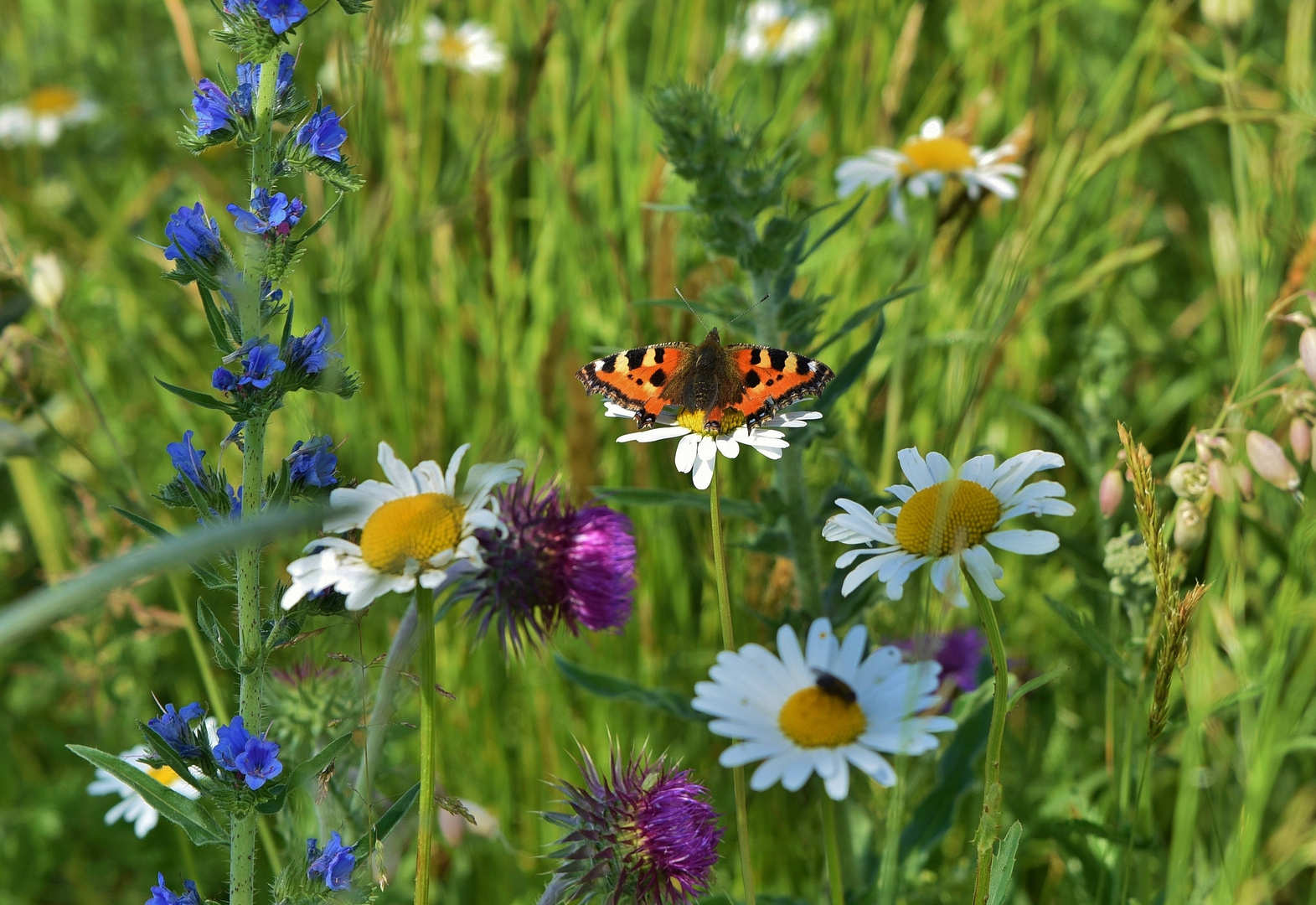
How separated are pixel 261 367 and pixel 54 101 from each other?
3899 millimetres

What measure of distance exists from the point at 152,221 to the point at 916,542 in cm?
347

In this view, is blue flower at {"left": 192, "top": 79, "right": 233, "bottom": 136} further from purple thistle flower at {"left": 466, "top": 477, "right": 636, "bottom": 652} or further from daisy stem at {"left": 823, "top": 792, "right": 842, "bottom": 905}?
daisy stem at {"left": 823, "top": 792, "right": 842, "bottom": 905}

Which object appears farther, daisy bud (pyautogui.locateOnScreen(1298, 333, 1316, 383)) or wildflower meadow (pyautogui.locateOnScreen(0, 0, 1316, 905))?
daisy bud (pyautogui.locateOnScreen(1298, 333, 1316, 383))

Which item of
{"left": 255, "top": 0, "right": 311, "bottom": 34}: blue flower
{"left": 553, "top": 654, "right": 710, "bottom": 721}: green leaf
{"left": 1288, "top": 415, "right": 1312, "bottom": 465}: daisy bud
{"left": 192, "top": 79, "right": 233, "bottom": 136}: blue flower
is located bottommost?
{"left": 553, "top": 654, "right": 710, "bottom": 721}: green leaf

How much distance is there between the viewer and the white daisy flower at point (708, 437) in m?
1.50

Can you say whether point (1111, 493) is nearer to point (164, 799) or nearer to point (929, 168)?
point (929, 168)

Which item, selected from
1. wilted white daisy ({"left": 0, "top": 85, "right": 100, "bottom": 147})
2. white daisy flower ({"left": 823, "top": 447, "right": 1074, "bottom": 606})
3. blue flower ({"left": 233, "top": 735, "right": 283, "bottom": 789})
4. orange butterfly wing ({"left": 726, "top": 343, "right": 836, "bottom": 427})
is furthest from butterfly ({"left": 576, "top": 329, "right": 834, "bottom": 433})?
wilted white daisy ({"left": 0, "top": 85, "right": 100, "bottom": 147})

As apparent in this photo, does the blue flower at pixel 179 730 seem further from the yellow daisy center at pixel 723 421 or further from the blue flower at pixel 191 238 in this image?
the yellow daisy center at pixel 723 421

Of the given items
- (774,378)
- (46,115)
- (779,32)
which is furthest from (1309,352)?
(46,115)

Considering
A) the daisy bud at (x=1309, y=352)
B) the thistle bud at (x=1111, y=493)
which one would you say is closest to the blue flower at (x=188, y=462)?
the thistle bud at (x=1111, y=493)

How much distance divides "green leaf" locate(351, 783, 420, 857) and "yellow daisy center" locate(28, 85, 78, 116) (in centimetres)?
397

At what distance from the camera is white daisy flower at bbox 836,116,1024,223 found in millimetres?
2512

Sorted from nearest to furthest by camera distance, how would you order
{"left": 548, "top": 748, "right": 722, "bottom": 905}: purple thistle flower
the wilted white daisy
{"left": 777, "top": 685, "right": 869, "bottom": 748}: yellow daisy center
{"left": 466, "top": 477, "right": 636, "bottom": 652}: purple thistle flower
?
1. {"left": 777, "top": 685, "right": 869, "bottom": 748}: yellow daisy center
2. {"left": 548, "top": 748, "right": 722, "bottom": 905}: purple thistle flower
3. {"left": 466, "top": 477, "right": 636, "bottom": 652}: purple thistle flower
4. the wilted white daisy

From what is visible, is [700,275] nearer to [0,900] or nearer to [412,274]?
[412,274]
